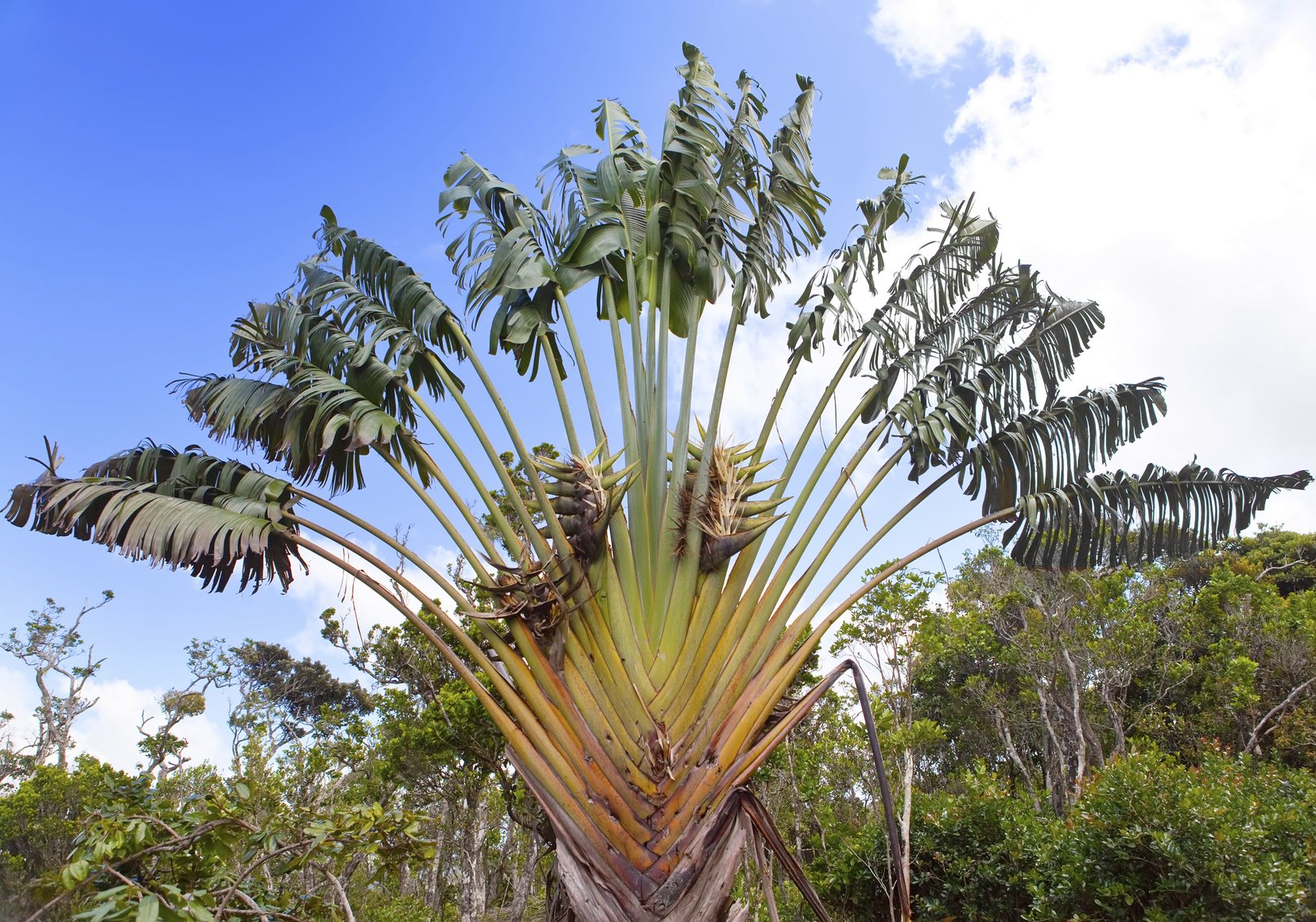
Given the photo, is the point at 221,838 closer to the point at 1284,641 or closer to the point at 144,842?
the point at 144,842

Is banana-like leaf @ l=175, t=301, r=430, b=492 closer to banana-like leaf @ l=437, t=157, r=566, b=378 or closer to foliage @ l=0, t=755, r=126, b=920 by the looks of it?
banana-like leaf @ l=437, t=157, r=566, b=378

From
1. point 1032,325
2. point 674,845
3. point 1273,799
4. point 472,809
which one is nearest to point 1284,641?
point 1273,799

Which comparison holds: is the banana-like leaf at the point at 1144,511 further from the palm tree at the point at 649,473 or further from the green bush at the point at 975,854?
the green bush at the point at 975,854

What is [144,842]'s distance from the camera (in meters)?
4.08

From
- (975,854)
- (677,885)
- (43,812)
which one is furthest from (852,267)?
(43,812)

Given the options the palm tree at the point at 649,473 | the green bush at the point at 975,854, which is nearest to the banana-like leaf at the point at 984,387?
the palm tree at the point at 649,473

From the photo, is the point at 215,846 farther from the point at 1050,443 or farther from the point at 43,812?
the point at 43,812

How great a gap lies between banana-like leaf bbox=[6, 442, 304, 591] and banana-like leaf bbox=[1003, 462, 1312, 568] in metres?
5.11

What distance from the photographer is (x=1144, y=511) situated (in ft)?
19.2

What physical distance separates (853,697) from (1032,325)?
39.2 ft

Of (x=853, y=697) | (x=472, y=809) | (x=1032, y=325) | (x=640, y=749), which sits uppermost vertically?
(x=1032, y=325)

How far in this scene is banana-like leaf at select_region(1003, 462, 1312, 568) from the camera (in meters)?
5.71

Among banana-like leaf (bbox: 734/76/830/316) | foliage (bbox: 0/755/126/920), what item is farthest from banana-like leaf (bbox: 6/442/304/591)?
foliage (bbox: 0/755/126/920)

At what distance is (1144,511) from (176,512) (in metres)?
6.62
